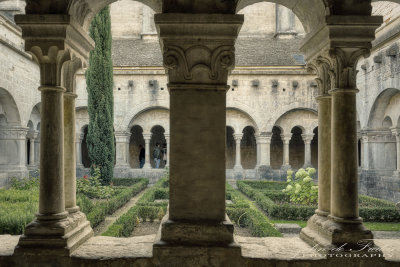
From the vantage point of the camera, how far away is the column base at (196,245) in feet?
9.09

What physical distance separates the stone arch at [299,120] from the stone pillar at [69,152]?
46.2 feet

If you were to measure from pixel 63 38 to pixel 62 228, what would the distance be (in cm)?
166

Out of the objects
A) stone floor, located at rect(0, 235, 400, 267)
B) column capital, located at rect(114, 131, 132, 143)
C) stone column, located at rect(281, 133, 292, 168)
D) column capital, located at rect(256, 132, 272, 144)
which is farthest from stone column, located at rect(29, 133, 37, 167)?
stone floor, located at rect(0, 235, 400, 267)

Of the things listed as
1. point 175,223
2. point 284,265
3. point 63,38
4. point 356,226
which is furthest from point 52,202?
point 356,226

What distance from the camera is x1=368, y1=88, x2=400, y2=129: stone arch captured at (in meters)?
11.9

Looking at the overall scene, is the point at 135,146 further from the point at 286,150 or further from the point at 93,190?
the point at 93,190

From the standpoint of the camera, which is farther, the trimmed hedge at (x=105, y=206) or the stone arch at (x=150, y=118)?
the stone arch at (x=150, y=118)

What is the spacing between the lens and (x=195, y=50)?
290cm

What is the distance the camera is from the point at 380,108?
493 inches

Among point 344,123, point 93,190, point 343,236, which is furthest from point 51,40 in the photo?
point 93,190

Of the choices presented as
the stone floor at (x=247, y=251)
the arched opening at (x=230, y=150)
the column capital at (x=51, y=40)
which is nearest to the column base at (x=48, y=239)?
the stone floor at (x=247, y=251)

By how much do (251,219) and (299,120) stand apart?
36.2 ft

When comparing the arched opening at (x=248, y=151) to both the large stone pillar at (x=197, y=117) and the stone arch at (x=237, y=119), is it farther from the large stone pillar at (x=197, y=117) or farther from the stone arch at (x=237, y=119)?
the large stone pillar at (x=197, y=117)

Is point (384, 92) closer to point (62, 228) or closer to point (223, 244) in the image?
point (223, 244)
